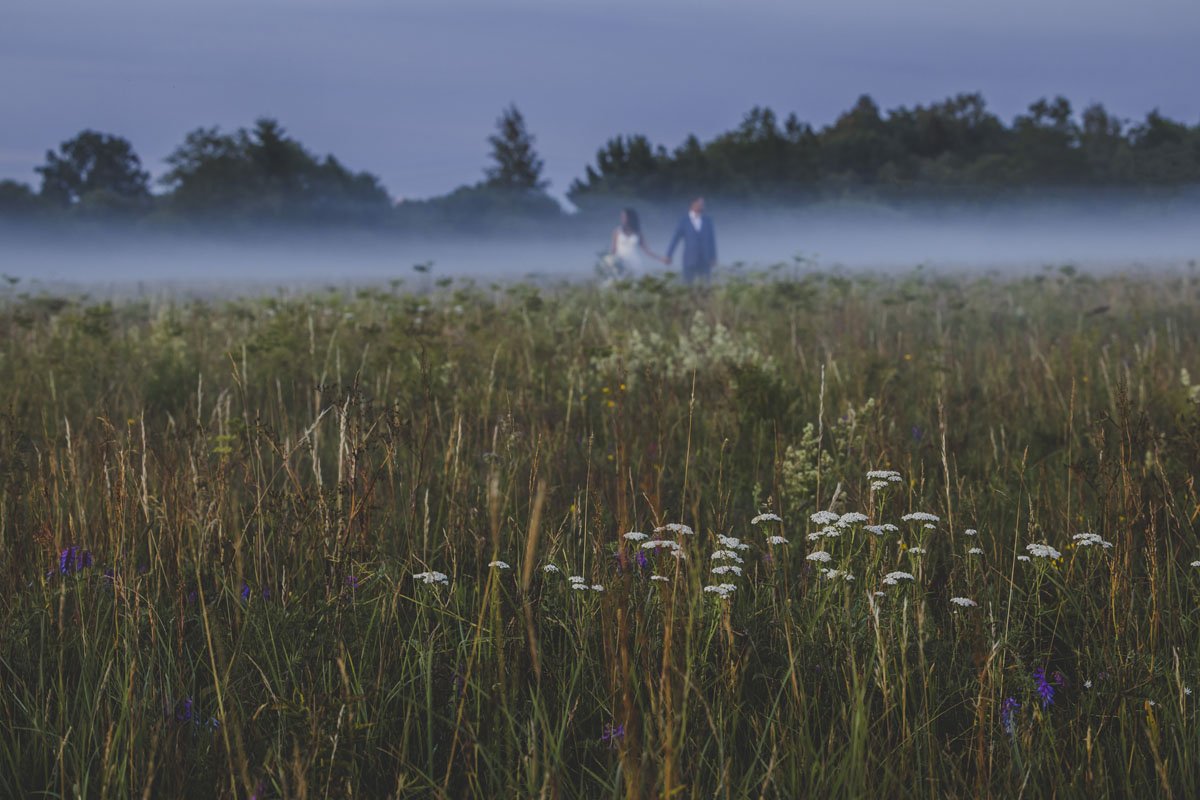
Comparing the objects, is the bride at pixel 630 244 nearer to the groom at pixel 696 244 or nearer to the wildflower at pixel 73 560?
the groom at pixel 696 244

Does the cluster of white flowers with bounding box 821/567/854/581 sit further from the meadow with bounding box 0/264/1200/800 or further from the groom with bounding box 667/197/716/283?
the groom with bounding box 667/197/716/283

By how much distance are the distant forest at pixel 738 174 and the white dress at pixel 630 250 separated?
123 feet

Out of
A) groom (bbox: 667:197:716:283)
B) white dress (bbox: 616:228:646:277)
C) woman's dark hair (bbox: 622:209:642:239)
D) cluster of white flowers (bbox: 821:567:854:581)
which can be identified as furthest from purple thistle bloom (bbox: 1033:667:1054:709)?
woman's dark hair (bbox: 622:209:642:239)

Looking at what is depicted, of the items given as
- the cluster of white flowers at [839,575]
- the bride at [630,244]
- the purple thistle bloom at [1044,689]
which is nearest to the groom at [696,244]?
the bride at [630,244]

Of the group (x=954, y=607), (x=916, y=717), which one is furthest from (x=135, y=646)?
(x=954, y=607)

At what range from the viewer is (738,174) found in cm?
5903

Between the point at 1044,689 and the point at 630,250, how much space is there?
16.2 m

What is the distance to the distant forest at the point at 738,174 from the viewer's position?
53156mm

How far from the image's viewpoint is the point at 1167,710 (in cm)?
198

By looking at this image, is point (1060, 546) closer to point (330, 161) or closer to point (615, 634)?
point (615, 634)

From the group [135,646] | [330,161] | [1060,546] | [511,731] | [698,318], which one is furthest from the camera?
[330,161]

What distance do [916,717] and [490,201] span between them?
193ft

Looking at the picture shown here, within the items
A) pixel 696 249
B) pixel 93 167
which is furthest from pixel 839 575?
pixel 93 167

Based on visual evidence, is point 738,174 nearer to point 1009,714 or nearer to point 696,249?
point 696,249
